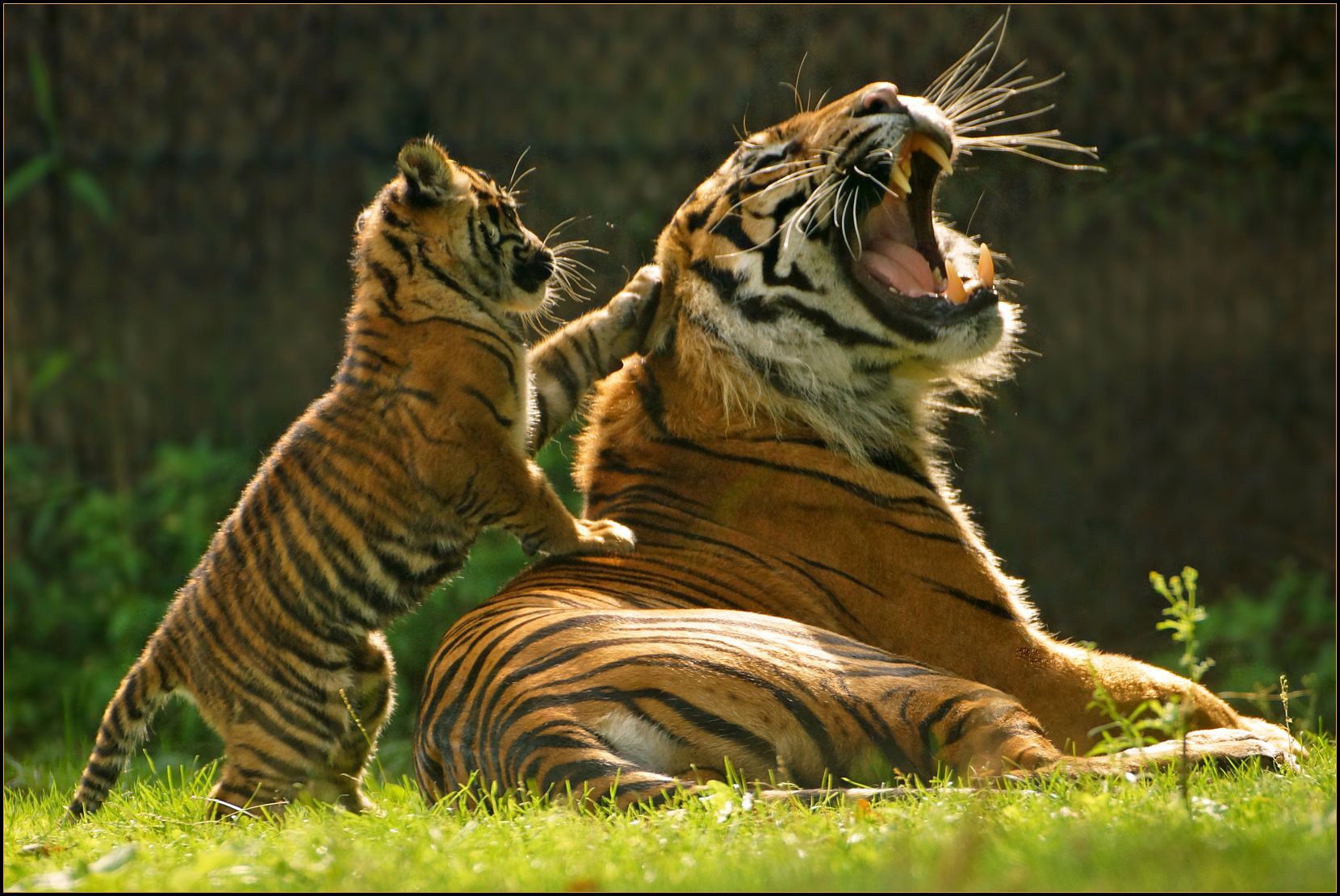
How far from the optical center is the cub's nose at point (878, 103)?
3.98 meters

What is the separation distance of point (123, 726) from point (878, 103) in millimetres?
2475

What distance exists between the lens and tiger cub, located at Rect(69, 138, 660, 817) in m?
3.73

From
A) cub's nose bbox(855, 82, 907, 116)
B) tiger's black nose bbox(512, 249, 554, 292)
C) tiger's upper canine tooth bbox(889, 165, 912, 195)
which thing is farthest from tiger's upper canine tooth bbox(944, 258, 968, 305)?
tiger's black nose bbox(512, 249, 554, 292)

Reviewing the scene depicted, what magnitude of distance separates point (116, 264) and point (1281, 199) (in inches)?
225

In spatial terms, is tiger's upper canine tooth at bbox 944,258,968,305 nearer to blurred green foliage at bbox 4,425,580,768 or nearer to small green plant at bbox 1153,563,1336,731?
blurred green foliage at bbox 4,425,580,768

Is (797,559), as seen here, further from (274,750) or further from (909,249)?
(274,750)

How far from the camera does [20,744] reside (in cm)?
634

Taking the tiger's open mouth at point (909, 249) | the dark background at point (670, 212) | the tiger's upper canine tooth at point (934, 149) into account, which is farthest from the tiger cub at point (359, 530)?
the dark background at point (670, 212)

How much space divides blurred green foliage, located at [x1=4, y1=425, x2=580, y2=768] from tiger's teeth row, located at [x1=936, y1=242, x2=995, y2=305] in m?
2.79

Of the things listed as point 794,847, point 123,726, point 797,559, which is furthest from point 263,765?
point 794,847

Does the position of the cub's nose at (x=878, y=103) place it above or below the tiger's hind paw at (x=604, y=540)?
above

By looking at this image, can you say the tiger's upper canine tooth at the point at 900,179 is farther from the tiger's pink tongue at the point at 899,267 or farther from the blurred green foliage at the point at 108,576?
the blurred green foliage at the point at 108,576

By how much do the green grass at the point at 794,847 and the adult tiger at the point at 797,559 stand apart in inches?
9.6

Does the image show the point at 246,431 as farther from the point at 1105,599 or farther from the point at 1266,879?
the point at 1266,879
